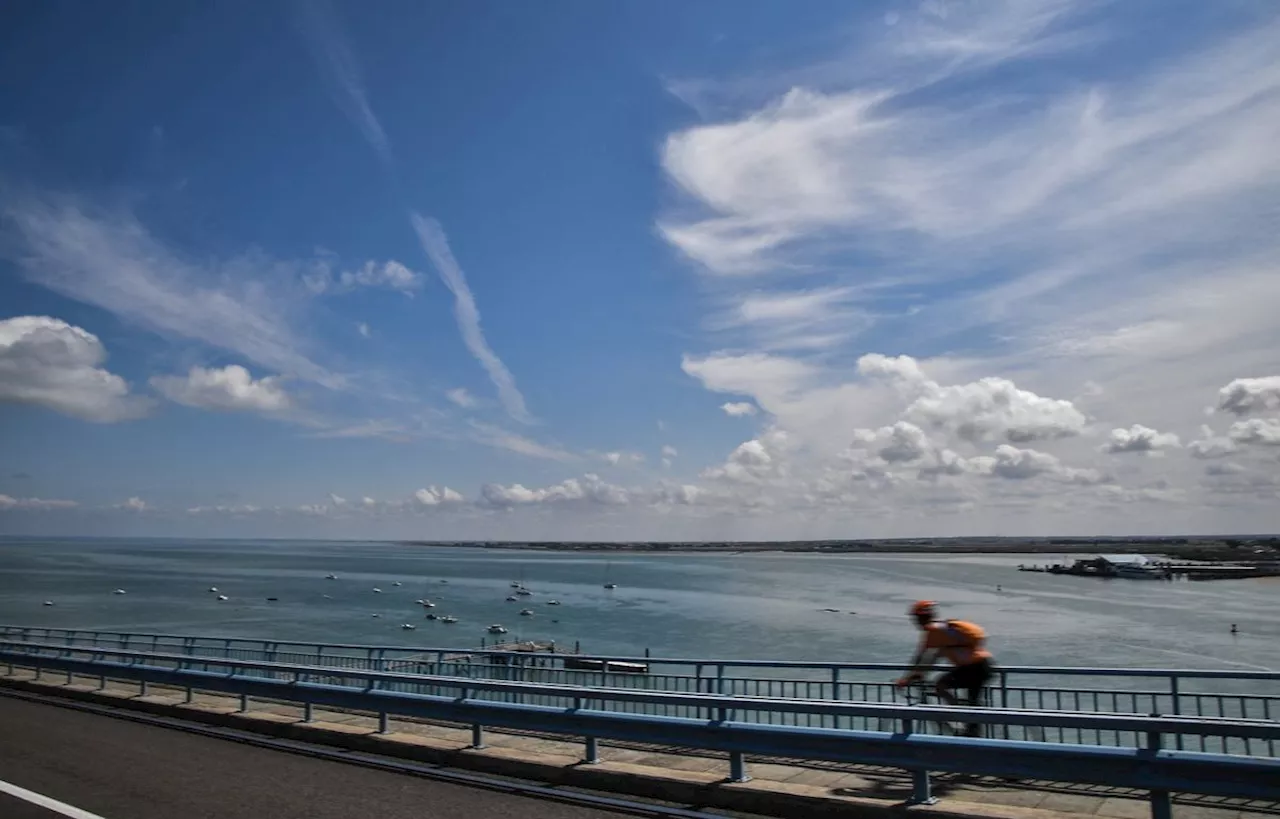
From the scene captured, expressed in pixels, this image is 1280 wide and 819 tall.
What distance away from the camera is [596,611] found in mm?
109750

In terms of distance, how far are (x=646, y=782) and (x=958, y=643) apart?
398cm

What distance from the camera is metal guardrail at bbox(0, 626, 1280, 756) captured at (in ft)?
35.4

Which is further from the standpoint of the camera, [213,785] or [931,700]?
[931,700]

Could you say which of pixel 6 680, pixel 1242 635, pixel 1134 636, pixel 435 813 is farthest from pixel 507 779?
pixel 1242 635

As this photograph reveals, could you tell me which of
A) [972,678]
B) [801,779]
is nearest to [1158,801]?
[801,779]

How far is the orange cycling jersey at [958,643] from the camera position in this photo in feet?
33.1

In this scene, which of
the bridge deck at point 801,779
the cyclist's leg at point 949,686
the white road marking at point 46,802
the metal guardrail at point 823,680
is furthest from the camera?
the metal guardrail at point 823,680

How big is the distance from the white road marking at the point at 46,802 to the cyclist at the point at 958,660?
28.5 feet

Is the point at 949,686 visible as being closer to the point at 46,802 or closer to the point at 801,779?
the point at 801,779

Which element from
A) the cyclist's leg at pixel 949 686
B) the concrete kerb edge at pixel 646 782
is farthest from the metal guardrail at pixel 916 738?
the cyclist's leg at pixel 949 686

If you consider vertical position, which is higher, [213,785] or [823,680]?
[213,785]

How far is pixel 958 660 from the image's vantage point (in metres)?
10.2

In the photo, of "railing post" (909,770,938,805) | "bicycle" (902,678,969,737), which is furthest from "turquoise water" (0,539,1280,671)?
"railing post" (909,770,938,805)

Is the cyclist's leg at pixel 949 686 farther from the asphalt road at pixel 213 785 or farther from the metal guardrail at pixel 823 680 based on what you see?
the asphalt road at pixel 213 785
